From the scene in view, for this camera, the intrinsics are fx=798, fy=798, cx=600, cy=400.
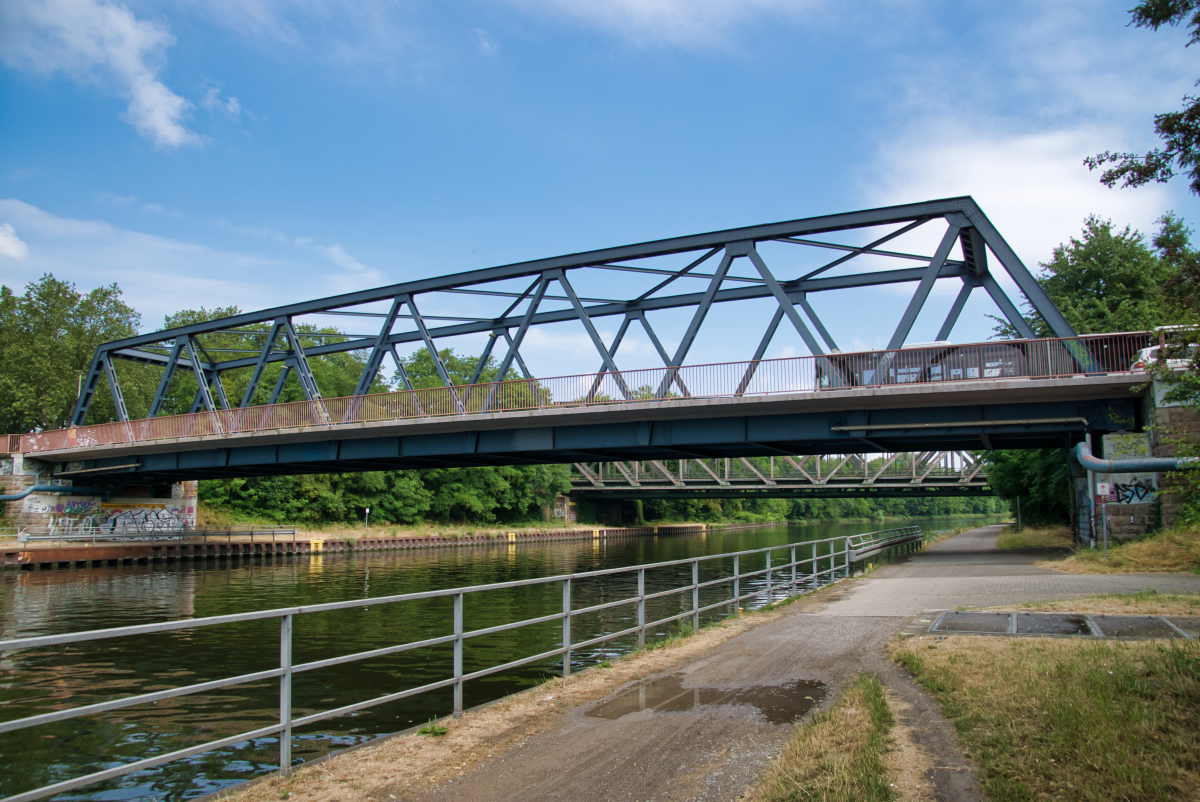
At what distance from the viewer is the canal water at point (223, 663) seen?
9.11 meters

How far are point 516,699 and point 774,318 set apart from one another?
893 inches

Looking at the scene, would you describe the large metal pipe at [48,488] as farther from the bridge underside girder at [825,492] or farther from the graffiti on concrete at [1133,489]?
the graffiti on concrete at [1133,489]

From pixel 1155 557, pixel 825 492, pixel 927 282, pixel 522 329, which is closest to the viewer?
pixel 1155 557

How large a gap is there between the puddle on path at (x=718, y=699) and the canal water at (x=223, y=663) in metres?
3.55

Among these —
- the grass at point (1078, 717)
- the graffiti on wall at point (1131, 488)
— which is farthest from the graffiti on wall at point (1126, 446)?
the grass at point (1078, 717)

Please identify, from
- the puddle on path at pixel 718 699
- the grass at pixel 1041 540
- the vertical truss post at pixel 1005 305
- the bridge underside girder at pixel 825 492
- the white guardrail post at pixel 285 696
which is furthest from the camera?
the bridge underside girder at pixel 825 492

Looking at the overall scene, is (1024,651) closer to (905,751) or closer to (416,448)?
(905,751)

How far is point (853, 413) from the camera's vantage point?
26156 mm

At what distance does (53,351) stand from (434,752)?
67440 mm

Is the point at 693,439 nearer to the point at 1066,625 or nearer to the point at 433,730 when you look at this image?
the point at 1066,625

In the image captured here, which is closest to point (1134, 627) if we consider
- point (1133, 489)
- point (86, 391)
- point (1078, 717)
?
point (1078, 717)

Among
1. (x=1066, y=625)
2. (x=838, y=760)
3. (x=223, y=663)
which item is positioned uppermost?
(x=838, y=760)

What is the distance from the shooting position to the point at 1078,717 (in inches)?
227

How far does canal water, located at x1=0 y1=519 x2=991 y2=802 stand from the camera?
911cm
